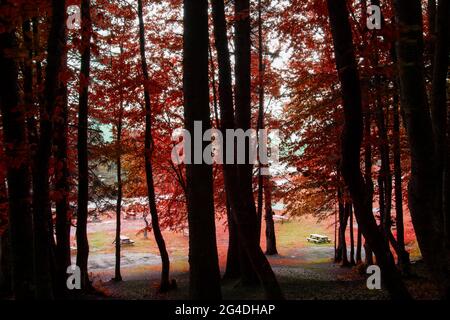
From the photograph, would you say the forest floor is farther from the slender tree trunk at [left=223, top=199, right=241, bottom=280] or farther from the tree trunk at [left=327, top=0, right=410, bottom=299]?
the tree trunk at [left=327, top=0, right=410, bottom=299]

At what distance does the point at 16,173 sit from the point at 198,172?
248cm

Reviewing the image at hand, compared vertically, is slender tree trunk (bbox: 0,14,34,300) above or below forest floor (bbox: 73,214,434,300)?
above

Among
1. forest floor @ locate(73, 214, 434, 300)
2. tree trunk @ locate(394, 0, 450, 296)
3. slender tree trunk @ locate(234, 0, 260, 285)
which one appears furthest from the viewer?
slender tree trunk @ locate(234, 0, 260, 285)

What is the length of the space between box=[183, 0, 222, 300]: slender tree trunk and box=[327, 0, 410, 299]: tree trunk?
6.53 ft

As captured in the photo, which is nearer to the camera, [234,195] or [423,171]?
[423,171]

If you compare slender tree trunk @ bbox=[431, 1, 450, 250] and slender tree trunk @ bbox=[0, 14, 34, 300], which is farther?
slender tree trunk @ bbox=[431, 1, 450, 250]

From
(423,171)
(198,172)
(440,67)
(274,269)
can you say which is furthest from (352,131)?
(274,269)

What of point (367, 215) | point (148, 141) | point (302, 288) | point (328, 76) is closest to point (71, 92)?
point (148, 141)

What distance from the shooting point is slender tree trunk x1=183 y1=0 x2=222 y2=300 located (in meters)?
6.04

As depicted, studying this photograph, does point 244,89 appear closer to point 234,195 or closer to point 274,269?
point 234,195

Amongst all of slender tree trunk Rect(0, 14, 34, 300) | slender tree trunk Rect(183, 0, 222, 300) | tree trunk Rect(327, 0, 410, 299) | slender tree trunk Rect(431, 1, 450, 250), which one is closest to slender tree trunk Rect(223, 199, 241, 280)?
slender tree trunk Rect(183, 0, 222, 300)

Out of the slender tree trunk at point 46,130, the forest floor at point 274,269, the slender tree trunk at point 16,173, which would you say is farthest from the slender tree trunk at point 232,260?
the slender tree trunk at point 46,130

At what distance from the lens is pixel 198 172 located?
6082mm

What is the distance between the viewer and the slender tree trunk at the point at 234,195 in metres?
6.71
